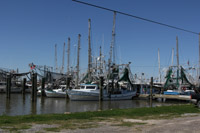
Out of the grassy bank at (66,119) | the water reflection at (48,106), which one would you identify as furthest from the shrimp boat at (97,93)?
the grassy bank at (66,119)

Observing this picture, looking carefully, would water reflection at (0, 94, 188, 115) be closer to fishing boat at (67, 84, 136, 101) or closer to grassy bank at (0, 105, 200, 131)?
fishing boat at (67, 84, 136, 101)

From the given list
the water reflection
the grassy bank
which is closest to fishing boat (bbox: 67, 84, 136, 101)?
the water reflection

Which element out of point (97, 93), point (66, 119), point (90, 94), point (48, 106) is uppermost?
point (66, 119)

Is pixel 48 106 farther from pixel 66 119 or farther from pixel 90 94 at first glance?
pixel 66 119

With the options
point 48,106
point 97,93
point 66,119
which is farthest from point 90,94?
point 66,119

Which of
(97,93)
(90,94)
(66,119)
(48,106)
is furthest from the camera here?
(97,93)

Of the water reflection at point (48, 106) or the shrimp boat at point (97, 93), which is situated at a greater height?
the shrimp boat at point (97, 93)

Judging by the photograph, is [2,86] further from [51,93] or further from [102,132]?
[102,132]

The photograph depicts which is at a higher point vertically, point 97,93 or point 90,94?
point 97,93

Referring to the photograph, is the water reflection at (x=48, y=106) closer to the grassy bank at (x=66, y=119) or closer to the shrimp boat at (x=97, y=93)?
the shrimp boat at (x=97, y=93)

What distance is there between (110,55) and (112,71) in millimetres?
3408

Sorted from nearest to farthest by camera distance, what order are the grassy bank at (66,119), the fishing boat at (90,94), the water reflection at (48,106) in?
1. the grassy bank at (66,119)
2. the water reflection at (48,106)
3. the fishing boat at (90,94)

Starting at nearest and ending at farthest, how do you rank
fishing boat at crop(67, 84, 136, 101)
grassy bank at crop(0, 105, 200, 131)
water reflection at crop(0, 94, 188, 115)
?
grassy bank at crop(0, 105, 200, 131)
water reflection at crop(0, 94, 188, 115)
fishing boat at crop(67, 84, 136, 101)

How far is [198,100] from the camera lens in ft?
71.6
